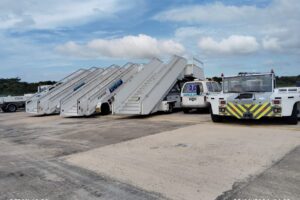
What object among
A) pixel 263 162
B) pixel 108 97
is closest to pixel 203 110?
pixel 108 97

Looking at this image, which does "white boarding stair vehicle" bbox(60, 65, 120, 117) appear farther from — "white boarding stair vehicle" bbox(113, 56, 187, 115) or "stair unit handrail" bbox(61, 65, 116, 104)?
"white boarding stair vehicle" bbox(113, 56, 187, 115)

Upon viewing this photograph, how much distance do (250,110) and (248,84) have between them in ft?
4.56

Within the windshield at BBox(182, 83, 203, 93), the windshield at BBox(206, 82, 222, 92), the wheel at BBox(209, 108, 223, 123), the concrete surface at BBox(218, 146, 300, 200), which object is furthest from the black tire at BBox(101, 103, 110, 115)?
the concrete surface at BBox(218, 146, 300, 200)

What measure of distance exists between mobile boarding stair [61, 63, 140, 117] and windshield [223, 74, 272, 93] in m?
7.63

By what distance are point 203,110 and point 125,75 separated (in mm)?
5701

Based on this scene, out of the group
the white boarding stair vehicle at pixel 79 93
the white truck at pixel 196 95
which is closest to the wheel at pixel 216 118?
the white truck at pixel 196 95

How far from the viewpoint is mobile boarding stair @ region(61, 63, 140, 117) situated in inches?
672

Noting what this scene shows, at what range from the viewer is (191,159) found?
6.36 metres

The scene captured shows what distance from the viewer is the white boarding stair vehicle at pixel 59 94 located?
19594mm

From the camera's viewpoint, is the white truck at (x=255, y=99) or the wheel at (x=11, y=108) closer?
the white truck at (x=255, y=99)

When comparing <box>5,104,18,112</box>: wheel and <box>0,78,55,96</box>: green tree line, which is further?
<box>0,78,55,96</box>: green tree line

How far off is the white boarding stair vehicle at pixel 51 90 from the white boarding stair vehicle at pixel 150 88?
6.56 meters

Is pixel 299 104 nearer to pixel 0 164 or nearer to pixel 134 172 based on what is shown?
pixel 134 172

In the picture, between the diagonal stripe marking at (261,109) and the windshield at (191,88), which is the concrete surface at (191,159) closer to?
the diagonal stripe marking at (261,109)
